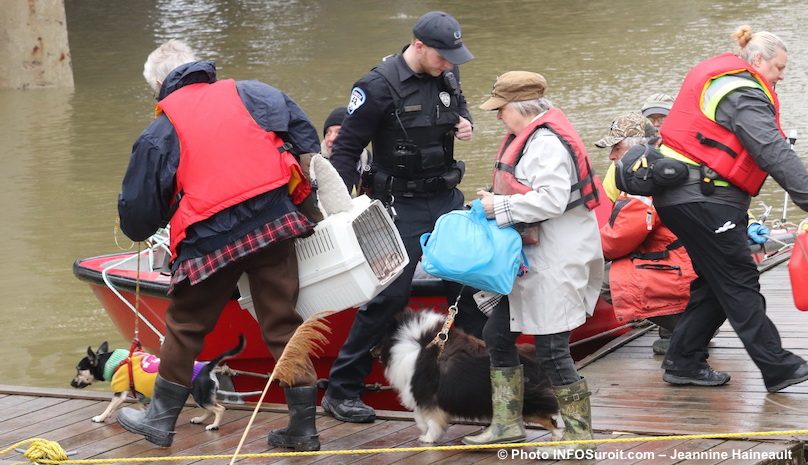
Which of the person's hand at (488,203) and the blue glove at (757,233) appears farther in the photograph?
the blue glove at (757,233)

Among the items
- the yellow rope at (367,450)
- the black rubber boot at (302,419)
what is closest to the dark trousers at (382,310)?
the black rubber boot at (302,419)

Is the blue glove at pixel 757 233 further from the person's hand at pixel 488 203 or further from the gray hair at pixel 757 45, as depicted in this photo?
the person's hand at pixel 488 203

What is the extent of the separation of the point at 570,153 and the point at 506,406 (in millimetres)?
1027

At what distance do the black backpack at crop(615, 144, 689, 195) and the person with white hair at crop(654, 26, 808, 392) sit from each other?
0.06 meters

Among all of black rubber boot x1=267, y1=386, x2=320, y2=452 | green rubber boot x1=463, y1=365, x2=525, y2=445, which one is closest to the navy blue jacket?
black rubber boot x1=267, y1=386, x2=320, y2=452

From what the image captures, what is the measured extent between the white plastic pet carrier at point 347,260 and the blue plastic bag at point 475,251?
341mm

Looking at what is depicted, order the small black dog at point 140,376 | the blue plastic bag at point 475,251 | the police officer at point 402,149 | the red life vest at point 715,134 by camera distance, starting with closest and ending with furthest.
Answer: the blue plastic bag at point 475,251 < the red life vest at point 715,134 < the small black dog at point 140,376 < the police officer at point 402,149

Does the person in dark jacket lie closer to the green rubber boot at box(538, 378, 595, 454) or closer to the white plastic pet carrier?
the white plastic pet carrier

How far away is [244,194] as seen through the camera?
16.5 ft

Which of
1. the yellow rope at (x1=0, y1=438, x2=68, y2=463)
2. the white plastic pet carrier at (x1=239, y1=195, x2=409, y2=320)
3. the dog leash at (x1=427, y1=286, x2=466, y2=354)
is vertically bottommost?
the yellow rope at (x1=0, y1=438, x2=68, y2=463)

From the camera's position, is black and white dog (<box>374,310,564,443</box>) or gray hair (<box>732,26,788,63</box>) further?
gray hair (<box>732,26,788,63</box>)

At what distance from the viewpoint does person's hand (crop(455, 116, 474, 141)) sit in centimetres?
607

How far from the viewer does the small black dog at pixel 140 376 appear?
5676 millimetres

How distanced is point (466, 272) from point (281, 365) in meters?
0.81
